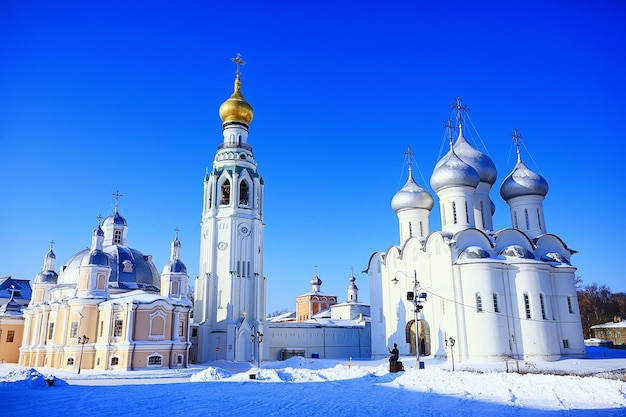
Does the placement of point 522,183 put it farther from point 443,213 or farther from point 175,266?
point 175,266

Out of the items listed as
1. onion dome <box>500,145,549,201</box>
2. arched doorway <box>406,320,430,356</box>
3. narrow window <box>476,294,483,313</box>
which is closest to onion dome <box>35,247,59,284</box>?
arched doorway <box>406,320,430,356</box>

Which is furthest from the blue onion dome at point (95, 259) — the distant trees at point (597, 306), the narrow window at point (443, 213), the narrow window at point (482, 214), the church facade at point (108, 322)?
the distant trees at point (597, 306)

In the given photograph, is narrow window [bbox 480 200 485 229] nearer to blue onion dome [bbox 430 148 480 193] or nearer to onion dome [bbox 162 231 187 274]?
blue onion dome [bbox 430 148 480 193]

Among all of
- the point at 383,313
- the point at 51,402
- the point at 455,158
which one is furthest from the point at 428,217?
the point at 51,402

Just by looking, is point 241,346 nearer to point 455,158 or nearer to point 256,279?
point 256,279

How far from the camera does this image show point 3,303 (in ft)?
156

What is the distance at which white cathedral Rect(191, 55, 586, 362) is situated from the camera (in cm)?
2858

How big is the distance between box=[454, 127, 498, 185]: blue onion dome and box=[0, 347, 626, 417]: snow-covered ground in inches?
769

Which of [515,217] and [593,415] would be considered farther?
[515,217]

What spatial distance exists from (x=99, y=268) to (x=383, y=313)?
19173 millimetres

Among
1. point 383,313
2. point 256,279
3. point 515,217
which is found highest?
point 515,217

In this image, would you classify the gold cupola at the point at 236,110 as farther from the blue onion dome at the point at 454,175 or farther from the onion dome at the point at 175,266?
the blue onion dome at the point at 454,175

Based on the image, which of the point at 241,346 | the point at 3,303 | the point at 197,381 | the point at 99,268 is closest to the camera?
the point at 197,381

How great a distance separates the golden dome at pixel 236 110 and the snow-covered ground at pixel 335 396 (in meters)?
26.4
